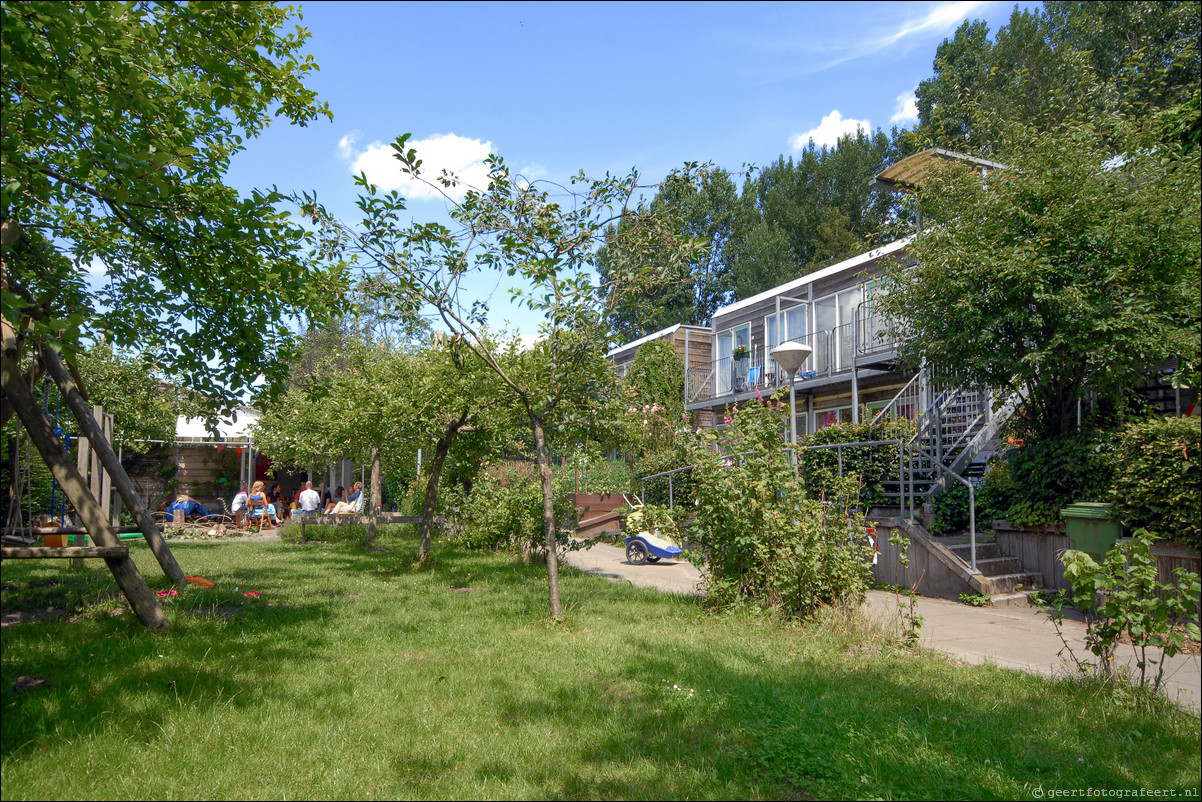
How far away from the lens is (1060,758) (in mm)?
4145

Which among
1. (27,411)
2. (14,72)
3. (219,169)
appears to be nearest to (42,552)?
(27,411)

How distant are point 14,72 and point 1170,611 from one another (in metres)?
7.89

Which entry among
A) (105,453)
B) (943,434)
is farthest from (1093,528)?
(105,453)

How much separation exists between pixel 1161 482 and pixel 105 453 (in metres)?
11.2

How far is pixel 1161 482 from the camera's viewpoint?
25.7 ft

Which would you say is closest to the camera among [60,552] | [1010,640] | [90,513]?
[60,552]

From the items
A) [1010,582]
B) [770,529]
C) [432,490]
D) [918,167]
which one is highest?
[918,167]

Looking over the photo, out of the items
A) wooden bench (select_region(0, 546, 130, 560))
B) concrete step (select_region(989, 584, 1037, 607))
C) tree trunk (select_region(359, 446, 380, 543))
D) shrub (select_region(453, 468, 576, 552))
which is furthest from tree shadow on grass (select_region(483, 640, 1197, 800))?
tree trunk (select_region(359, 446, 380, 543))

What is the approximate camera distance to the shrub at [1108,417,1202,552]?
7.60 metres

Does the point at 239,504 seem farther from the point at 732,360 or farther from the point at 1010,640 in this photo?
the point at 1010,640

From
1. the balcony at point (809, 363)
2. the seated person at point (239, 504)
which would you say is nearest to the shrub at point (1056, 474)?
the balcony at point (809, 363)

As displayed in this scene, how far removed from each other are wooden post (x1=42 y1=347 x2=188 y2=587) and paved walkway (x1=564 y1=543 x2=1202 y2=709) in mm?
6017

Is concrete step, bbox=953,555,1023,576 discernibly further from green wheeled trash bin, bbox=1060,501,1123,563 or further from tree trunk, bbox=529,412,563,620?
tree trunk, bbox=529,412,563,620

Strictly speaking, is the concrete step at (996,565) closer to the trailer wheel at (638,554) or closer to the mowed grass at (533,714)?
the mowed grass at (533,714)
